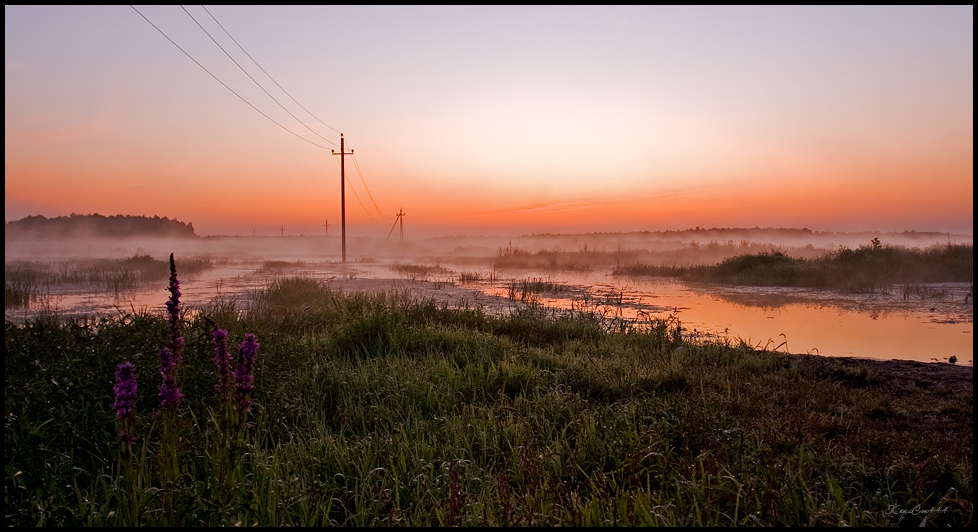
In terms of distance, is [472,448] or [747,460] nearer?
[747,460]

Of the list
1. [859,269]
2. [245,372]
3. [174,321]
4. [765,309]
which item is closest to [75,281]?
[174,321]

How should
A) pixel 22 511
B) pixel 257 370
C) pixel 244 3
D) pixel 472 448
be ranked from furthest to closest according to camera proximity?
pixel 257 370 < pixel 472 448 < pixel 22 511 < pixel 244 3

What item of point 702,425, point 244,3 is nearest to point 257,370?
point 244,3

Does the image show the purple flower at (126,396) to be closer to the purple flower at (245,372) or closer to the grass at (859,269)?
the purple flower at (245,372)

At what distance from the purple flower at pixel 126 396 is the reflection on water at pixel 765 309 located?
6.90m

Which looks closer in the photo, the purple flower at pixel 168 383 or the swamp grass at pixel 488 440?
the purple flower at pixel 168 383

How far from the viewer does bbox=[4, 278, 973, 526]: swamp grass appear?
9.90ft

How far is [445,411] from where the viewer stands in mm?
4965

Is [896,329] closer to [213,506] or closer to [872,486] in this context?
[872,486]

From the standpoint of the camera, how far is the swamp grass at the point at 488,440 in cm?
302

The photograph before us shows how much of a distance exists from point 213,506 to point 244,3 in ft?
7.62

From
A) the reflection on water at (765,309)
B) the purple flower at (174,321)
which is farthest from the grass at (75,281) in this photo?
the purple flower at (174,321)

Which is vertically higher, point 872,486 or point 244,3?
point 244,3

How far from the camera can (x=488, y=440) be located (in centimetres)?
430
